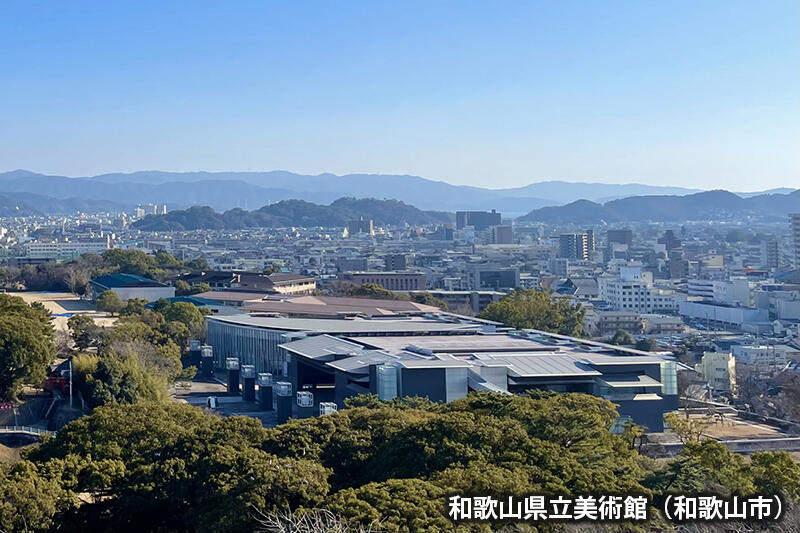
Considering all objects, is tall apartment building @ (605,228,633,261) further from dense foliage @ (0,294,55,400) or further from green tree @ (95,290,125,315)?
dense foliage @ (0,294,55,400)

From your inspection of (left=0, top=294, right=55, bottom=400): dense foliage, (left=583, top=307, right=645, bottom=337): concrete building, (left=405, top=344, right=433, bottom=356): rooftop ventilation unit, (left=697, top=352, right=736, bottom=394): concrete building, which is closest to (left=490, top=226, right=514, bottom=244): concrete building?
(left=583, top=307, right=645, bottom=337): concrete building

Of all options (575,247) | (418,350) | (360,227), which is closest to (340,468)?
(418,350)

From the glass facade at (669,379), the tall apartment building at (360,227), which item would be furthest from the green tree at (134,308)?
the tall apartment building at (360,227)

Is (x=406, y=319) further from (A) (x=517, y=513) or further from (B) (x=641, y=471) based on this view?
(A) (x=517, y=513)

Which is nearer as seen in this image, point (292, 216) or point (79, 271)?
point (79, 271)

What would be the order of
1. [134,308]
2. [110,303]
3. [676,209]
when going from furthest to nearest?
[676,209], [110,303], [134,308]

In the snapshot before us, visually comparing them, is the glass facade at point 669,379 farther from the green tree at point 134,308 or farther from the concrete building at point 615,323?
the concrete building at point 615,323

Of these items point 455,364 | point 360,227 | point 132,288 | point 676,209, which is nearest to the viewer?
point 455,364

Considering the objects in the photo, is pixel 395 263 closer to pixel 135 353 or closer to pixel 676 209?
pixel 135 353
